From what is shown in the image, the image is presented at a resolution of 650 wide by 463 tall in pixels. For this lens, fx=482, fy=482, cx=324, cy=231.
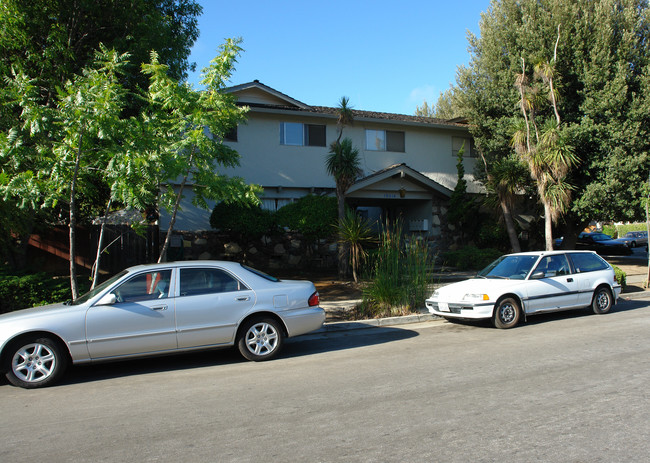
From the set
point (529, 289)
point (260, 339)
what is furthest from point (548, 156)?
point (260, 339)

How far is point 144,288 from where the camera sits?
6.76 metres

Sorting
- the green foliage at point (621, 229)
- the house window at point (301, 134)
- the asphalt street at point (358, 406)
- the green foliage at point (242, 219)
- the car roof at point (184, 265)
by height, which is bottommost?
the asphalt street at point (358, 406)

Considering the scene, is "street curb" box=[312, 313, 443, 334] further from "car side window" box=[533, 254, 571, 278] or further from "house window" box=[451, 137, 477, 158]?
"house window" box=[451, 137, 477, 158]

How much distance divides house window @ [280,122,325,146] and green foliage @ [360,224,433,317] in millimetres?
9696

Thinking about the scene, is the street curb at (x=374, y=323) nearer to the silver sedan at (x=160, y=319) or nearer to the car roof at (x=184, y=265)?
the silver sedan at (x=160, y=319)

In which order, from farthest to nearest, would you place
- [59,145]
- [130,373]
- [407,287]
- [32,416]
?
[407,287] → [59,145] → [130,373] → [32,416]

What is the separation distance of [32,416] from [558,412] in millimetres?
5363

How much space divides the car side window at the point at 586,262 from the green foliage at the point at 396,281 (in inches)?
122

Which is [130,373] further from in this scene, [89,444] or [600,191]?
[600,191]

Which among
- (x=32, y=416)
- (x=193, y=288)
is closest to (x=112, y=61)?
(x=193, y=288)

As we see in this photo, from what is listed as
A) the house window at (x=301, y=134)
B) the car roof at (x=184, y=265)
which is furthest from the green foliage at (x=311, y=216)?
the car roof at (x=184, y=265)

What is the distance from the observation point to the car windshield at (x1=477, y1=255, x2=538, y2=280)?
389 inches

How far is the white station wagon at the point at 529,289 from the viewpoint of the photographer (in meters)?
9.18

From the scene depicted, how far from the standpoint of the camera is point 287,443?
13.5ft
